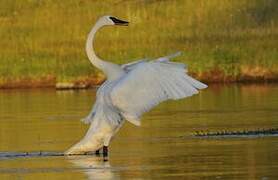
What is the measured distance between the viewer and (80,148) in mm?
20234

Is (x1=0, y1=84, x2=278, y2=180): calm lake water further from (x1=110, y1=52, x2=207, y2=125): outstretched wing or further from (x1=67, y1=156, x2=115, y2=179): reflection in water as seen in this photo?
(x1=110, y1=52, x2=207, y2=125): outstretched wing

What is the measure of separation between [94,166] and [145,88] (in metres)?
1.81

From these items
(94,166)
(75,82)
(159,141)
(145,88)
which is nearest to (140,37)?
(75,82)

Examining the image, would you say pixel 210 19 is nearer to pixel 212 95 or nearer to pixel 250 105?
pixel 212 95

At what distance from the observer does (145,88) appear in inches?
771

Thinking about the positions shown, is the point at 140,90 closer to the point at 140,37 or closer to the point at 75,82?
the point at 75,82

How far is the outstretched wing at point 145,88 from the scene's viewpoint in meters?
19.5

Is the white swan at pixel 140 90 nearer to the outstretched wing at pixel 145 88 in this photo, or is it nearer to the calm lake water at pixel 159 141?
the outstretched wing at pixel 145 88

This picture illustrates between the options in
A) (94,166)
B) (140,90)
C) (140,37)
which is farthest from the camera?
(140,37)

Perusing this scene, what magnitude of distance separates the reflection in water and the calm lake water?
0.04ft

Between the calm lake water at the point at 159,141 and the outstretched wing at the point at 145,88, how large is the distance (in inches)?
24.4

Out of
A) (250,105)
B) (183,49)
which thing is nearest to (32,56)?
(183,49)

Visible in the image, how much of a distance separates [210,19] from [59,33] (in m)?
5.40

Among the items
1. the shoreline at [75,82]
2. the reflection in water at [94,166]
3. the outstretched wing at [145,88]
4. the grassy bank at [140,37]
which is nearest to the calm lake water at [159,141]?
the reflection in water at [94,166]
